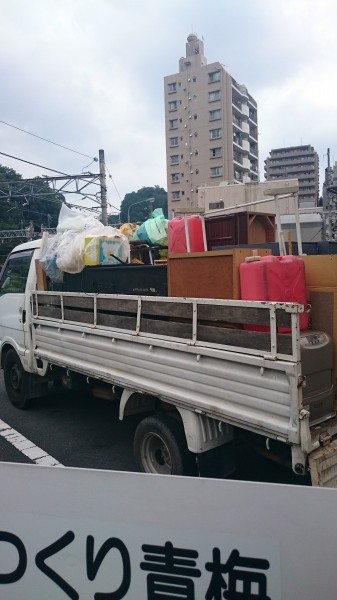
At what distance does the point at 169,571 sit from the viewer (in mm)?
1251

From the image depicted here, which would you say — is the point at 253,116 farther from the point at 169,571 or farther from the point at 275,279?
the point at 169,571

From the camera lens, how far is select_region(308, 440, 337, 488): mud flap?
208cm

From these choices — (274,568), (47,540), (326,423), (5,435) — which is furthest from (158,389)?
(5,435)

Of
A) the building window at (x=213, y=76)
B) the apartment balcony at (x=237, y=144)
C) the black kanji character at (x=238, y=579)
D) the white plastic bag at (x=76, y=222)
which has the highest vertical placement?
the building window at (x=213, y=76)

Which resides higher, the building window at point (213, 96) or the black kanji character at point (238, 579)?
the building window at point (213, 96)

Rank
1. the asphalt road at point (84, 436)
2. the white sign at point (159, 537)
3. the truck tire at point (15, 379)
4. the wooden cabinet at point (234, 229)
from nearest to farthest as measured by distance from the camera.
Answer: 1. the white sign at point (159, 537)
2. the asphalt road at point (84, 436)
3. the wooden cabinet at point (234, 229)
4. the truck tire at point (15, 379)

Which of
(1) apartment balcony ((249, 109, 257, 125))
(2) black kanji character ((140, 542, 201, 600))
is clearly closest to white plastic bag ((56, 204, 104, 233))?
(2) black kanji character ((140, 542, 201, 600))

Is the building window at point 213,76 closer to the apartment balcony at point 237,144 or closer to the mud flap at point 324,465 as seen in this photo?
the apartment balcony at point 237,144

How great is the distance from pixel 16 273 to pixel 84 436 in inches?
84.4

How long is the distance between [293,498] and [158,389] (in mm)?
1754

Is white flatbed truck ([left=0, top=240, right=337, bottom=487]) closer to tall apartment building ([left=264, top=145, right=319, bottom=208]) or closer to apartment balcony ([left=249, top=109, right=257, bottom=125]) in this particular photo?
apartment balcony ([left=249, top=109, right=257, bottom=125])

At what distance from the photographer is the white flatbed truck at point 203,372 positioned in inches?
83.6

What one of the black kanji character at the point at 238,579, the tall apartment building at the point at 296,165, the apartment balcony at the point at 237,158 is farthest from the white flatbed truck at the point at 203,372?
the tall apartment building at the point at 296,165

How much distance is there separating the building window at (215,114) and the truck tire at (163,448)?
5188 cm
